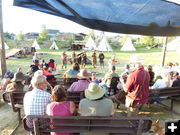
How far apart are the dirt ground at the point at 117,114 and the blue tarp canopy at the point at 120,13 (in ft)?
9.37

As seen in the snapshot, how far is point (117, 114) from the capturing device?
5.11m

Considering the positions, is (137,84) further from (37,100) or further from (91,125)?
(37,100)

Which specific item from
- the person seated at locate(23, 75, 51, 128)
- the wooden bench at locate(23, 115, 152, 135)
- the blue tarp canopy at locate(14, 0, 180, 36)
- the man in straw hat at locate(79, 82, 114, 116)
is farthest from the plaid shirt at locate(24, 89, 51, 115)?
the blue tarp canopy at locate(14, 0, 180, 36)

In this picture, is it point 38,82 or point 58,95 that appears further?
point 38,82

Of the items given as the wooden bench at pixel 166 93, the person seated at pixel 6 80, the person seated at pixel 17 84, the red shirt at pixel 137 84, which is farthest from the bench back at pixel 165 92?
the person seated at pixel 6 80

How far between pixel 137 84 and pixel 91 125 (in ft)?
5.07

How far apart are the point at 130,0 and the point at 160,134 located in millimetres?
2534

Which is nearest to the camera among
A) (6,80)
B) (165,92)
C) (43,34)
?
(165,92)

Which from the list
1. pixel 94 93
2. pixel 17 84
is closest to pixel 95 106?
pixel 94 93

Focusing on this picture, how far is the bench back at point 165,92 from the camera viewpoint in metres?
4.89

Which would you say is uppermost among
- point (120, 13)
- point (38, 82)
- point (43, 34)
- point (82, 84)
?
point (43, 34)

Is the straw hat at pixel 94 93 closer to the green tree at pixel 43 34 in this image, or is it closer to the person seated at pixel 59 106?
the person seated at pixel 59 106

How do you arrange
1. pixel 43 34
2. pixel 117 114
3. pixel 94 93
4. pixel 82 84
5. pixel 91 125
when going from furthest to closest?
pixel 43 34 < pixel 117 114 < pixel 82 84 < pixel 94 93 < pixel 91 125

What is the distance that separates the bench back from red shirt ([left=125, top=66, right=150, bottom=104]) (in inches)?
37.2
